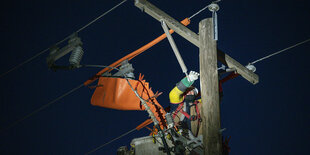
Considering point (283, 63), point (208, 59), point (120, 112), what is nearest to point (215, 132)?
point (208, 59)

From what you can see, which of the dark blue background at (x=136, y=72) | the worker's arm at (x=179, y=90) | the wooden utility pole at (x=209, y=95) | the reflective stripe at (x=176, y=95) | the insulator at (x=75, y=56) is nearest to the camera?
the wooden utility pole at (x=209, y=95)

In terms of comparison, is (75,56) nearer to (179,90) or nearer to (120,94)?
(120,94)

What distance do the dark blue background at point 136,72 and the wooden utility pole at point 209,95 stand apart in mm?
3795

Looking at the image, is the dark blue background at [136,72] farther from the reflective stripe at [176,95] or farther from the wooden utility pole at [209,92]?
the wooden utility pole at [209,92]

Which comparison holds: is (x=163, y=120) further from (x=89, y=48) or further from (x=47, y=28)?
(x=47, y=28)

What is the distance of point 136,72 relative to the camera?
6.21 metres

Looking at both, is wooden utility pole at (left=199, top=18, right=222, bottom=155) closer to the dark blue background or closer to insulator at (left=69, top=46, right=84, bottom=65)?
insulator at (left=69, top=46, right=84, bottom=65)

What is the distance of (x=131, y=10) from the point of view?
591 cm

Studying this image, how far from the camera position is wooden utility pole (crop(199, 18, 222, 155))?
234 cm

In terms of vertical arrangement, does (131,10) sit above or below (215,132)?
above

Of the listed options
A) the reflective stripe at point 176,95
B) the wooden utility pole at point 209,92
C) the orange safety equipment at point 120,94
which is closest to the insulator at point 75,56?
the orange safety equipment at point 120,94

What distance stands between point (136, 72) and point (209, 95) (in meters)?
4.10

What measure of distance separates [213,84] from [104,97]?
2909 mm

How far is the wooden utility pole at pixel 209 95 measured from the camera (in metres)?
2.34
